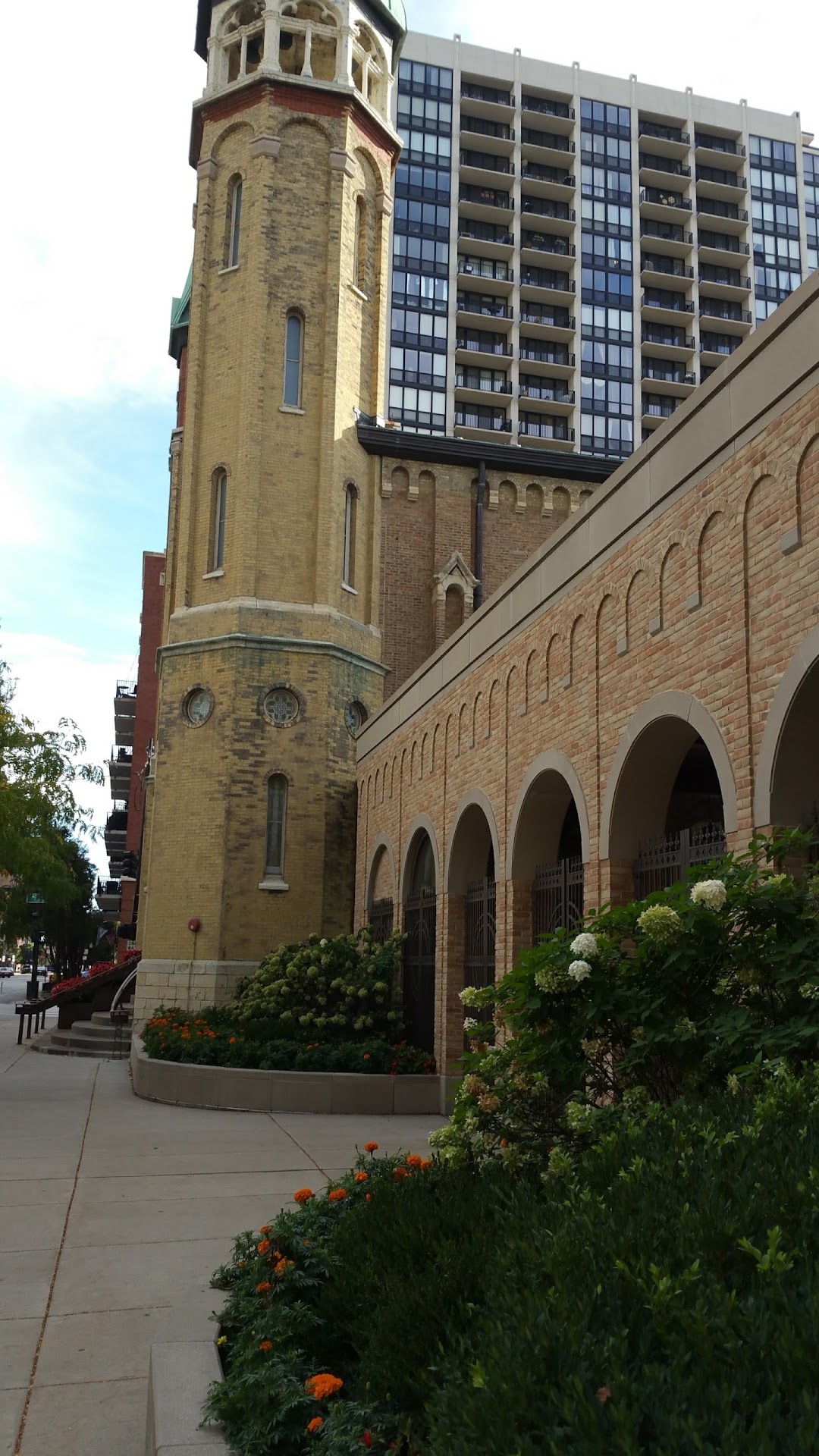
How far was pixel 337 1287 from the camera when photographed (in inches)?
208

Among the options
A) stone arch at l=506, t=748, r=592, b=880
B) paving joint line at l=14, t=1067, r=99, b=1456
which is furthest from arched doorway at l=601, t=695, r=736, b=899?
paving joint line at l=14, t=1067, r=99, b=1456

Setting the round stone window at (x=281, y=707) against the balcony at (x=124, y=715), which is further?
the balcony at (x=124, y=715)

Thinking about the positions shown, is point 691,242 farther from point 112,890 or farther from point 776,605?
point 776,605

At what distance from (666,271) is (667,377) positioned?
737 centimetres

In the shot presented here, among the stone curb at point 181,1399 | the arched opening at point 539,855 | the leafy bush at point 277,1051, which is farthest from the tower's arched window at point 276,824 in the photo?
the stone curb at point 181,1399

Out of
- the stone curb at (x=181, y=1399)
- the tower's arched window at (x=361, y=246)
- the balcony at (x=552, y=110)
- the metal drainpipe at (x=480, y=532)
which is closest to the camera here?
the stone curb at (x=181, y=1399)

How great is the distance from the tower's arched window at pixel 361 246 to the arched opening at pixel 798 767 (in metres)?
23.1

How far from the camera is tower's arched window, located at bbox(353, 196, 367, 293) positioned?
2867 cm

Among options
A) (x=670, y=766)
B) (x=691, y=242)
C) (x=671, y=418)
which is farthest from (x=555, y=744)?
(x=691, y=242)

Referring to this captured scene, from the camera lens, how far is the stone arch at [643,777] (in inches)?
404

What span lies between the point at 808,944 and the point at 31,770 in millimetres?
20787

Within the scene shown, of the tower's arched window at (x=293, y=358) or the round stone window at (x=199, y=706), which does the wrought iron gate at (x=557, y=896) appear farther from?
the tower's arched window at (x=293, y=358)

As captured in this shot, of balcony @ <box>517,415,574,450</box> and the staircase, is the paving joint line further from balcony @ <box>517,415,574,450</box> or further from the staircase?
balcony @ <box>517,415,574,450</box>

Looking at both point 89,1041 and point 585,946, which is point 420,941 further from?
point 585,946
